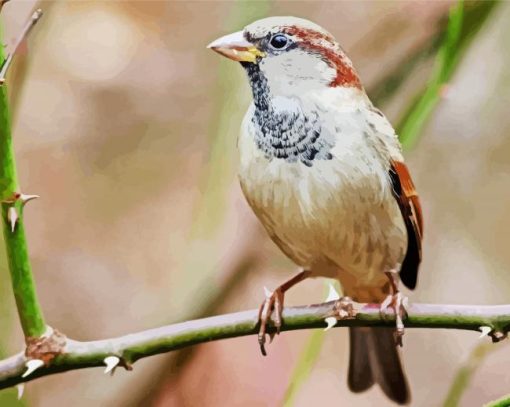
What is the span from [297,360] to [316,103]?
479 millimetres

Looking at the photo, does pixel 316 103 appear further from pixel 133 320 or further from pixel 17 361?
pixel 133 320

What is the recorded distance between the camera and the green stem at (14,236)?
1.63 ft

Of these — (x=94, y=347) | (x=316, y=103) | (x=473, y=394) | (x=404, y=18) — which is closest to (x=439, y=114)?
(x=404, y=18)

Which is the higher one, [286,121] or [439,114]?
[286,121]

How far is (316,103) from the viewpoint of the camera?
622 mm

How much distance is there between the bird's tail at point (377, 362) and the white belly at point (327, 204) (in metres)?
0.16

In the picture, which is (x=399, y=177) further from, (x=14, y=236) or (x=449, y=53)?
(x=14, y=236)

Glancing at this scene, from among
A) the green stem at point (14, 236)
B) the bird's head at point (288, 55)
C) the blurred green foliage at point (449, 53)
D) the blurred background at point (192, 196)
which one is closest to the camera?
the green stem at point (14, 236)

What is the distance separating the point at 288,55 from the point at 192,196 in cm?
53

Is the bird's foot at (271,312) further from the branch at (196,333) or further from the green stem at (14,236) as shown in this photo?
the green stem at (14,236)

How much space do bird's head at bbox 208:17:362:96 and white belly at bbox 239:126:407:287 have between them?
0.05 m

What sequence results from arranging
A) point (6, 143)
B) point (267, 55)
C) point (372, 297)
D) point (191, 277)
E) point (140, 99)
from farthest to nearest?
point (140, 99) < point (191, 277) < point (372, 297) < point (267, 55) < point (6, 143)

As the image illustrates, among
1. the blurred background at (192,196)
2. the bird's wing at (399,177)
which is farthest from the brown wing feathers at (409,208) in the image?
the blurred background at (192,196)

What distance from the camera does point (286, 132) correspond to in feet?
2.02
